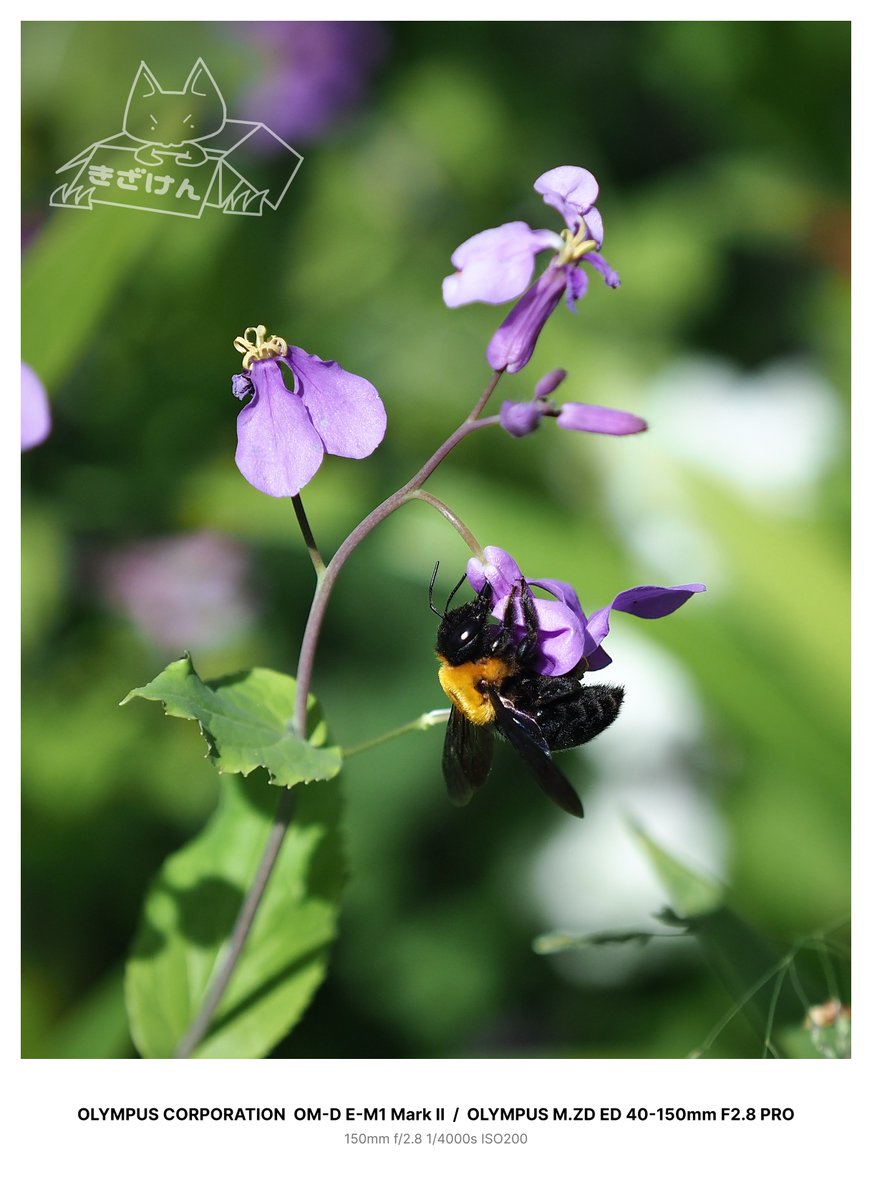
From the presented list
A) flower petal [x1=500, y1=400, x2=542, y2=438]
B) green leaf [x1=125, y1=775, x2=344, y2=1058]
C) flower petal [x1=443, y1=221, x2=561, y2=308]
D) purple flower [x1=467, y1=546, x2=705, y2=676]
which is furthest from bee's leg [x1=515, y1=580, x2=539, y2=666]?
green leaf [x1=125, y1=775, x2=344, y2=1058]

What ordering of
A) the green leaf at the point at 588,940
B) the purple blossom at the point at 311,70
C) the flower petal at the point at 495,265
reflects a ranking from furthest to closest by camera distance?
the purple blossom at the point at 311,70 < the green leaf at the point at 588,940 < the flower petal at the point at 495,265

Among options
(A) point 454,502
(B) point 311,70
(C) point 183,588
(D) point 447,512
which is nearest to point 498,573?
(D) point 447,512

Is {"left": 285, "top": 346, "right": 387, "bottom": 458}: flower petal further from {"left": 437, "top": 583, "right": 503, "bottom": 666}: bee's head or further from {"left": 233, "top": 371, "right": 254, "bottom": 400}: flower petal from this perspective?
{"left": 437, "top": 583, "right": 503, "bottom": 666}: bee's head

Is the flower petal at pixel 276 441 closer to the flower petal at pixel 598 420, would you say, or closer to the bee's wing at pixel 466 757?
the flower petal at pixel 598 420

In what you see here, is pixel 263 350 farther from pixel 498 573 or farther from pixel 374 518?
pixel 498 573

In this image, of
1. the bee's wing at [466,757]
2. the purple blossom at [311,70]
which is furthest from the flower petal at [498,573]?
the purple blossom at [311,70]
